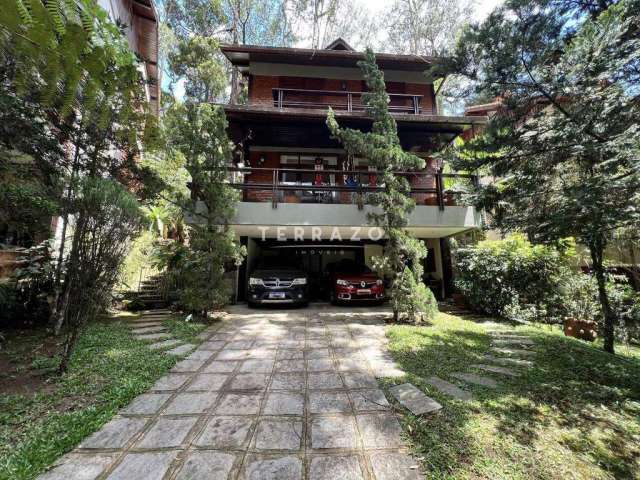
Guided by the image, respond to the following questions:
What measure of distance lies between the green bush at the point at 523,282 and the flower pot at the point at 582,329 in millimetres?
599

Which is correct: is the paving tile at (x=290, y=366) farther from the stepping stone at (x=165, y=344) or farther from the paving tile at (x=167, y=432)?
the stepping stone at (x=165, y=344)

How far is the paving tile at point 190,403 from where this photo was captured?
2414mm

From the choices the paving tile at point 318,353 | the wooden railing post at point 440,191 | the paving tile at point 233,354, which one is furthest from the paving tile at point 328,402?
the wooden railing post at point 440,191

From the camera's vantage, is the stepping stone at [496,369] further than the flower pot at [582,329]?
No

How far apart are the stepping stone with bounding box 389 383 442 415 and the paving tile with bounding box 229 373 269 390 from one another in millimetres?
1408

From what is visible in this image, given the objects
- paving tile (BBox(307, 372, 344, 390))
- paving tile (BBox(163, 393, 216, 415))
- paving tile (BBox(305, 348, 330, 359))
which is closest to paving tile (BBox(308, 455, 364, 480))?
paving tile (BBox(307, 372, 344, 390))

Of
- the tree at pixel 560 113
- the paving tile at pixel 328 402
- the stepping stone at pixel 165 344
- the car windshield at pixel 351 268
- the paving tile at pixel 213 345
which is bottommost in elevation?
the paving tile at pixel 328 402

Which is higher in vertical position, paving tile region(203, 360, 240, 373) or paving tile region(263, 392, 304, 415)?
paving tile region(203, 360, 240, 373)

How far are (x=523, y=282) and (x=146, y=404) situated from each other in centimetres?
781

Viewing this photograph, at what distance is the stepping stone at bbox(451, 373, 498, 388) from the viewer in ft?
9.82

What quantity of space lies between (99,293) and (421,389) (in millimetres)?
3834

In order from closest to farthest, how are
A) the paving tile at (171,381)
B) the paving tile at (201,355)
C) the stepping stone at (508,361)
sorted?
the paving tile at (171,381) → the stepping stone at (508,361) → the paving tile at (201,355)

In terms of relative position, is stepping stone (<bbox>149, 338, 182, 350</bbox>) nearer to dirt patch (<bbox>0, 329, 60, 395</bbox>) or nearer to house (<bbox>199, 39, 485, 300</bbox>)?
dirt patch (<bbox>0, 329, 60, 395</bbox>)

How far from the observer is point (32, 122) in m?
4.22
